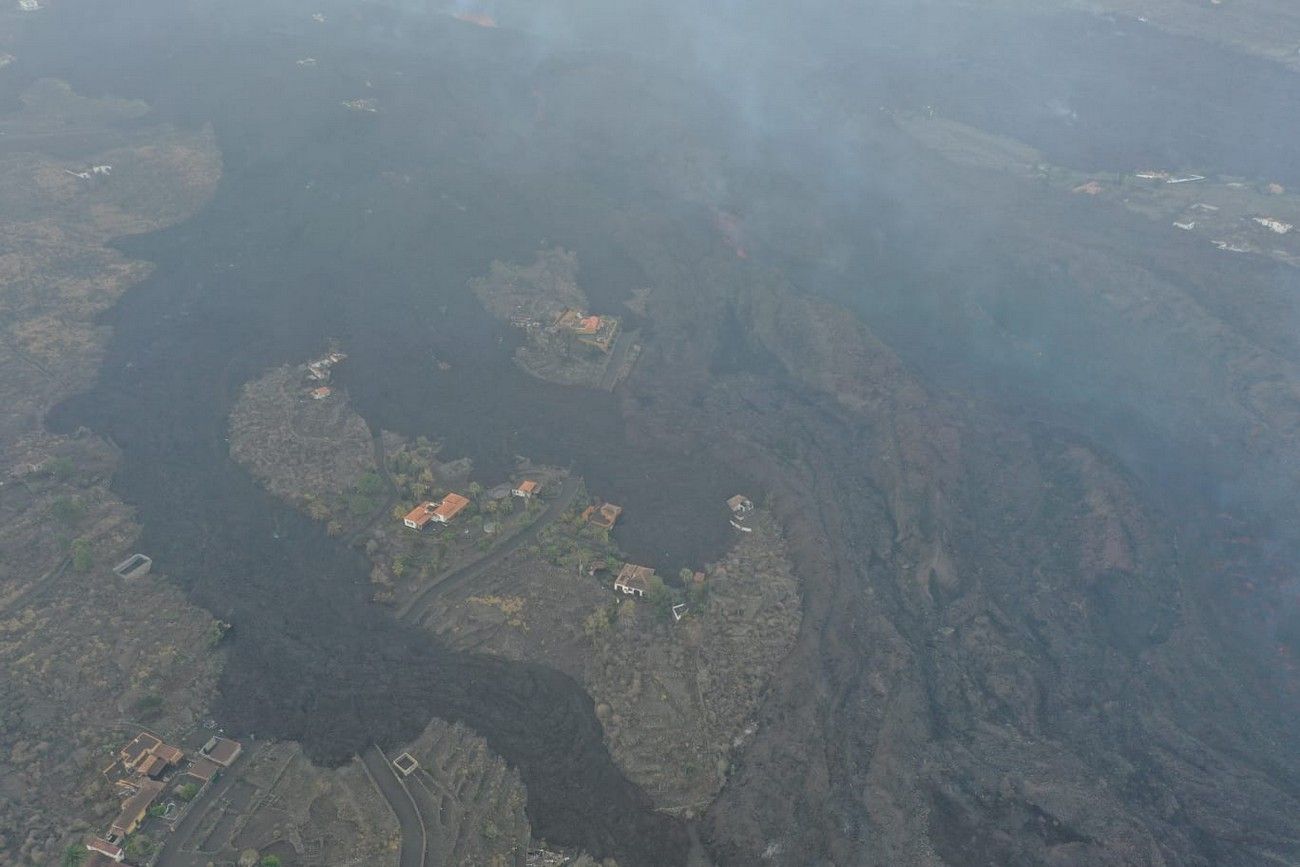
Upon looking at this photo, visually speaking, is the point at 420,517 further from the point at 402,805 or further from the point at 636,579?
the point at 402,805

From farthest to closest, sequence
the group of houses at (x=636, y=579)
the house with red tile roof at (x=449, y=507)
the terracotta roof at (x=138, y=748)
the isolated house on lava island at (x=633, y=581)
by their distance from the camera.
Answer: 1. the house with red tile roof at (x=449, y=507)
2. the isolated house on lava island at (x=633, y=581)
3. the group of houses at (x=636, y=579)
4. the terracotta roof at (x=138, y=748)

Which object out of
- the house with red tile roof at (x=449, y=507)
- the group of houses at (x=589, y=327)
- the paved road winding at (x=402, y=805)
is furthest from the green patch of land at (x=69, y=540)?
the group of houses at (x=589, y=327)

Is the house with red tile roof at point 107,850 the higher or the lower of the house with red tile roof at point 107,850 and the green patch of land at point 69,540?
the higher

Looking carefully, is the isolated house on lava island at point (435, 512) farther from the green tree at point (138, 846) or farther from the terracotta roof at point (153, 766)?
the green tree at point (138, 846)

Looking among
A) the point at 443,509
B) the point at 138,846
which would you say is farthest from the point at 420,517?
the point at 138,846

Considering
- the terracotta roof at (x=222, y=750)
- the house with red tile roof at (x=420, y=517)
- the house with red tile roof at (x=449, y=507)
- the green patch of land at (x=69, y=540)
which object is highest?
the house with red tile roof at (x=449, y=507)

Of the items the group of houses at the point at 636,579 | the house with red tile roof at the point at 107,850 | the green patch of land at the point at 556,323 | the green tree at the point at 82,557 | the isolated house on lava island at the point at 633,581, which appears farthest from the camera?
the green patch of land at the point at 556,323
